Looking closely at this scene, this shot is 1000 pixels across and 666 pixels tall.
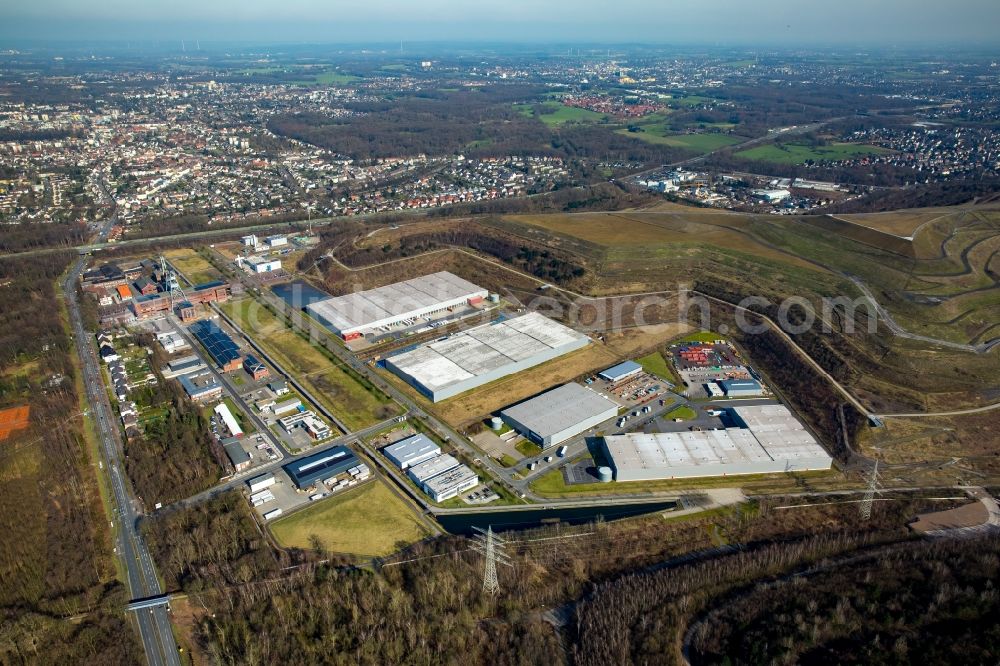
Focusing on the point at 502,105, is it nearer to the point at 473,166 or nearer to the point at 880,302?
the point at 473,166

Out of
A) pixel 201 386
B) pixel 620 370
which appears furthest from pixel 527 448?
pixel 201 386

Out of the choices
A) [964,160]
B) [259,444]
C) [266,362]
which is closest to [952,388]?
[259,444]

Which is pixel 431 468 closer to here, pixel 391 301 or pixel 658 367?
pixel 658 367

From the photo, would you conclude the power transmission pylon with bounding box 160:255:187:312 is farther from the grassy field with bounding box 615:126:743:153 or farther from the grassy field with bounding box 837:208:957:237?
the grassy field with bounding box 615:126:743:153

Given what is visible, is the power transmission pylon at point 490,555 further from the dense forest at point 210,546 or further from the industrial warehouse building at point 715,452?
the dense forest at point 210,546

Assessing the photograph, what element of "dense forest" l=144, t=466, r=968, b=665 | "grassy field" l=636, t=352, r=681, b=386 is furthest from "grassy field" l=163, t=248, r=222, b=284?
"grassy field" l=636, t=352, r=681, b=386

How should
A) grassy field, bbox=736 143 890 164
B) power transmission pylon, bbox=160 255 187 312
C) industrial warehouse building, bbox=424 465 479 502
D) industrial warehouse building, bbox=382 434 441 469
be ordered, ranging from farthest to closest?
1. grassy field, bbox=736 143 890 164
2. power transmission pylon, bbox=160 255 187 312
3. industrial warehouse building, bbox=382 434 441 469
4. industrial warehouse building, bbox=424 465 479 502

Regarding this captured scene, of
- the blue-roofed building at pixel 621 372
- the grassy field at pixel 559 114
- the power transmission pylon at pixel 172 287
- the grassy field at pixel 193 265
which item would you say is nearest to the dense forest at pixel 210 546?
the blue-roofed building at pixel 621 372
